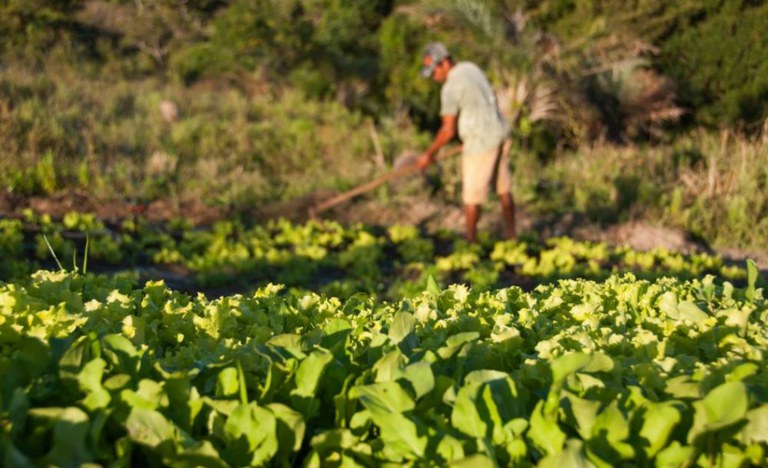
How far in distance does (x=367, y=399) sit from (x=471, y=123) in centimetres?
Result: 685

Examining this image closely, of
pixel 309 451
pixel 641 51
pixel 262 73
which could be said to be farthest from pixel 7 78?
pixel 309 451

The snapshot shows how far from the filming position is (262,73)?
18.2 m

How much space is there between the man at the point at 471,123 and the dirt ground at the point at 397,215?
79 cm

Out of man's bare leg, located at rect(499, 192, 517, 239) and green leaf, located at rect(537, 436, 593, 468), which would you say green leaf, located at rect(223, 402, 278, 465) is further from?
man's bare leg, located at rect(499, 192, 517, 239)

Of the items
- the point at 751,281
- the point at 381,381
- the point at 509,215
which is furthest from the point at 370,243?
the point at 381,381

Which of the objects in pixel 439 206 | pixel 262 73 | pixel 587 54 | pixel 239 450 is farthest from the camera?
pixel 262 73

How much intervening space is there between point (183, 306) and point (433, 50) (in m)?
5.76

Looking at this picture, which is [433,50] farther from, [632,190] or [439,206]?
[632,190]

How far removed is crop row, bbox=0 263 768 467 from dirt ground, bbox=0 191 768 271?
6.52m

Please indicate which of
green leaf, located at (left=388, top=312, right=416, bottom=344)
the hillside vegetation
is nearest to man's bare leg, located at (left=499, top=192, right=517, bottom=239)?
the hillside vegetation

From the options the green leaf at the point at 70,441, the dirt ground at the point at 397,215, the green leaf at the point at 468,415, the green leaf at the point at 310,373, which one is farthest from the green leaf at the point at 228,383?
the dirt ground at the point at 397,215

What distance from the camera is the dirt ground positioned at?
355 inches

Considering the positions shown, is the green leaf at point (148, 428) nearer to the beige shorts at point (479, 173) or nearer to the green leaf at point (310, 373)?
the green leaf at point (310, 373)

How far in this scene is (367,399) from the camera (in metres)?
1.89
